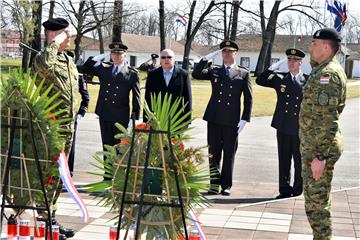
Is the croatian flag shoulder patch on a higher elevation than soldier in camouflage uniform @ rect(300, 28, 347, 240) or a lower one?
higher

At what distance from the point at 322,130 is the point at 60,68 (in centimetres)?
235

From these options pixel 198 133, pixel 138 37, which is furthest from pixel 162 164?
pixel 138 37

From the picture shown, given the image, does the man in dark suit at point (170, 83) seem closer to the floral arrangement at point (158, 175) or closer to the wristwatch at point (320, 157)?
the wristwatch at point (320, 157)

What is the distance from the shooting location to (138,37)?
9100 cm

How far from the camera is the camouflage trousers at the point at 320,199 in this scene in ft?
16.1

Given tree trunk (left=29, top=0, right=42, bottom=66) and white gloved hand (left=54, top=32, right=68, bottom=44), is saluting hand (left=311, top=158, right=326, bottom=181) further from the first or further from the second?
tree trunk (left=29, top=0, right=42, bottom=66)

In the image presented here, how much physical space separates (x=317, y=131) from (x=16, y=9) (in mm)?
33285

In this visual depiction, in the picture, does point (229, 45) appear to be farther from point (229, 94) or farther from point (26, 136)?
point (26, 136)

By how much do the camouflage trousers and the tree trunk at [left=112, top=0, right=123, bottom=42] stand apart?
29.4 meters

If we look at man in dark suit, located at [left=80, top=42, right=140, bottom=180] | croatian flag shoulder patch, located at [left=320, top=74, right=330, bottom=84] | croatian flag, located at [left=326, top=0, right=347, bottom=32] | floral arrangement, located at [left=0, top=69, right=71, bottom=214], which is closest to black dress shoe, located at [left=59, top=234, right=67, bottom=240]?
floral arrangement, located at [left=0, top=69, right=71, bottom=214]

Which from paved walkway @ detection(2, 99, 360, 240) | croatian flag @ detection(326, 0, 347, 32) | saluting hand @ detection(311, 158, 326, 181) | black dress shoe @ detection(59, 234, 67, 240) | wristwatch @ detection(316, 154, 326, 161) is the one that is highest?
croatian flag @ detection(326, 0, 347, 32)

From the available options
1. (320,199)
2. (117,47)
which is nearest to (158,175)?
(320,199)

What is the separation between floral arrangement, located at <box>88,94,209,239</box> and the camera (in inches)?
154

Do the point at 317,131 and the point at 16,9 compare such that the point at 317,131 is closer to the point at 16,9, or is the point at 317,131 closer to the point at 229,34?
the point at 16,9
